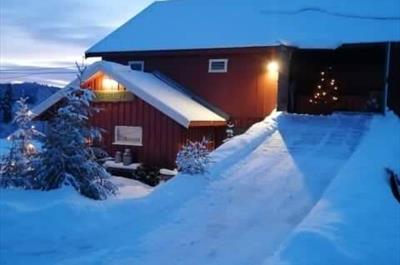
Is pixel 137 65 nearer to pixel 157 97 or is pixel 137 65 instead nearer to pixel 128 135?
pixel 128 135

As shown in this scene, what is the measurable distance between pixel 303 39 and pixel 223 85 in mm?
3351

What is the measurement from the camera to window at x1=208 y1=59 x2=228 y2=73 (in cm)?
1936

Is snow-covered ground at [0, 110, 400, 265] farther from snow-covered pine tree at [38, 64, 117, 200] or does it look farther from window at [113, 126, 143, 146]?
window at [113, 126, 143, 146]

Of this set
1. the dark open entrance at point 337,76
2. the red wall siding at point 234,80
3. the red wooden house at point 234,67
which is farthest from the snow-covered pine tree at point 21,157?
the dark open entrance at point 337,76

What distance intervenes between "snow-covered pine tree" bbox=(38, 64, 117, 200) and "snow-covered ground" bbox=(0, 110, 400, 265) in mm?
878

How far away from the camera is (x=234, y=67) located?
19.1m

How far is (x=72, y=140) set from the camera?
33.9 ft

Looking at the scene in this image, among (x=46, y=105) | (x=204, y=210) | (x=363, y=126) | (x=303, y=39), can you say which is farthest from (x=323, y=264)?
(x=46, y=105)

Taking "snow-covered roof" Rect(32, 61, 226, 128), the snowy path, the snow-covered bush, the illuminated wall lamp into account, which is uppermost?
the illuminated wall lamp

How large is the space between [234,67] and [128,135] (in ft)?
15.0

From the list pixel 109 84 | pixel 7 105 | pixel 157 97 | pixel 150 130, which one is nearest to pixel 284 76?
pixel 157 97

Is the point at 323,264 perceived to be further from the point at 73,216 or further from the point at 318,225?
the point at 73,216

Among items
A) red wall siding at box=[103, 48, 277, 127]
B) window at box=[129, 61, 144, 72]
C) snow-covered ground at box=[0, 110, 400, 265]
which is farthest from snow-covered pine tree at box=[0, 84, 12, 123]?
snow-covered ground at box=[0, 110, 400, 265]

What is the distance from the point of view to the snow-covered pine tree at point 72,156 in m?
10.1
